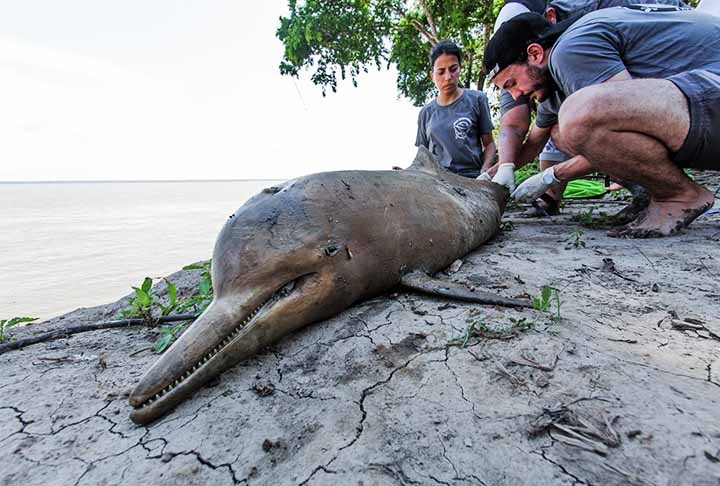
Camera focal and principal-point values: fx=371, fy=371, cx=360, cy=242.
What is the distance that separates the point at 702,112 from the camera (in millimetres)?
2447

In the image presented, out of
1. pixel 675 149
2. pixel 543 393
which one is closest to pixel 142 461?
pixel 543 393

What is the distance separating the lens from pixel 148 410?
Result: 4.66 feet

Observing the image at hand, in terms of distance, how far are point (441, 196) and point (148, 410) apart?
2262 millimetres

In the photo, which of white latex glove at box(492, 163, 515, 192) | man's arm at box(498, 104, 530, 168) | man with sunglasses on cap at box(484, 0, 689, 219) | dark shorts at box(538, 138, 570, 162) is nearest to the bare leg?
white latex glove at box(492, 163, 515, 192)

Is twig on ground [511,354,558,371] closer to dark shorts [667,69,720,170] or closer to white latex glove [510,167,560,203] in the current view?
dark shorts [667,69,720,170]

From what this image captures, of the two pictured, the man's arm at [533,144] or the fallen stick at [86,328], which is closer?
the fallen stick at [86,328]

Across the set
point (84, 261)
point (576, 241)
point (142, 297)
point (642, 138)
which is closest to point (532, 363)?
point (576, 241)

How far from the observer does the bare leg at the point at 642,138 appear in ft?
8.23

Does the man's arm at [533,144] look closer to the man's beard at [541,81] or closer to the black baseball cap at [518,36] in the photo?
the man's beard at [541,81]

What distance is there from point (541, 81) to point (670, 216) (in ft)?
5.04

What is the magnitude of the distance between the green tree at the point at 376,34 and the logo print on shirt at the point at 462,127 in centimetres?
587

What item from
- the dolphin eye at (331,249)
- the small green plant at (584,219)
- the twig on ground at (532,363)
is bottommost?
the small green plant at (584,219)

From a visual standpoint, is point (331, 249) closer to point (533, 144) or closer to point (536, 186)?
point (536, 186)

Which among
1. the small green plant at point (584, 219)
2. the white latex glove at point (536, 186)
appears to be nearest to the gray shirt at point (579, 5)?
the white latex glove at point (536, 186)
